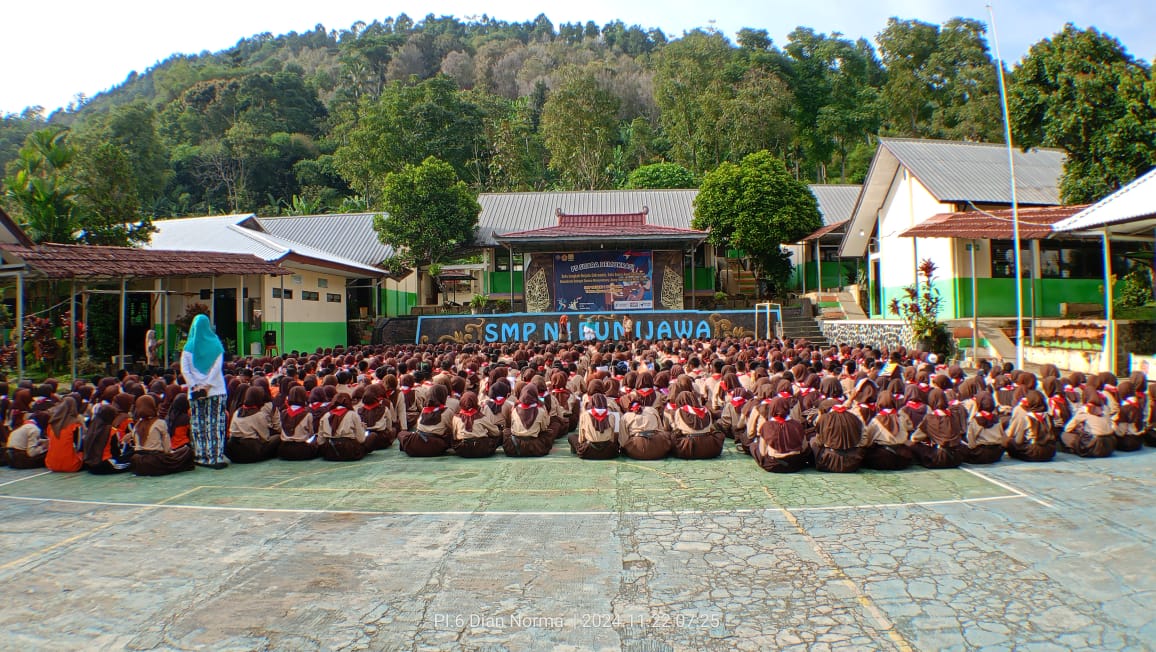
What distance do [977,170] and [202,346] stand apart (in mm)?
20485

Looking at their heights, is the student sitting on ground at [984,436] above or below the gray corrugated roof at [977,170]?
below

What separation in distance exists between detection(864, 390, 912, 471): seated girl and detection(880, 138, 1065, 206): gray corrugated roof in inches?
490

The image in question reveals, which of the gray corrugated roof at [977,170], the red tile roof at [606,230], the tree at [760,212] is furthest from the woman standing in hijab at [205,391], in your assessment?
the tree at [760,212]

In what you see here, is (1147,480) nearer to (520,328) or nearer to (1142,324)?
(1142,324)

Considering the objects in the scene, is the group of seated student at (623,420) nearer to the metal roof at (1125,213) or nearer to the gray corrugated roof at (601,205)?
→ the metal roof at (1125,213)

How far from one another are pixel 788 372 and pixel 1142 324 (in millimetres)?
8313

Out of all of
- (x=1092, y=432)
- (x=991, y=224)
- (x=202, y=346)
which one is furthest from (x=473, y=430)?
(x=991, y=224)

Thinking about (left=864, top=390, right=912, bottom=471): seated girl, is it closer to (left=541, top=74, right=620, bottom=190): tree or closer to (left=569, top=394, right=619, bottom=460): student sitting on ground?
(left=569, top=394, right=619, bottom=460): student sitting on ground

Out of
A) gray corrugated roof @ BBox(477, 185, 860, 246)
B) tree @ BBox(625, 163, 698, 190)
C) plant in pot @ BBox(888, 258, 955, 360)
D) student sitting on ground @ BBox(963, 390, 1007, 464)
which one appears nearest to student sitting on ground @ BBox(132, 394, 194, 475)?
student sitting on ground @ BBox(963, 390, 1007, 464)

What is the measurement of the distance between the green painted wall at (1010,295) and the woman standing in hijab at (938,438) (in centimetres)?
1170

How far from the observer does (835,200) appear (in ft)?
110

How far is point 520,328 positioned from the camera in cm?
2244

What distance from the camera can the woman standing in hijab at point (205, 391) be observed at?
788 centimetres

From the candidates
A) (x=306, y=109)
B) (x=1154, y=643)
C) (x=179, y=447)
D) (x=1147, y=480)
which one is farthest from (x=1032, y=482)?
(x=306, y=109)
